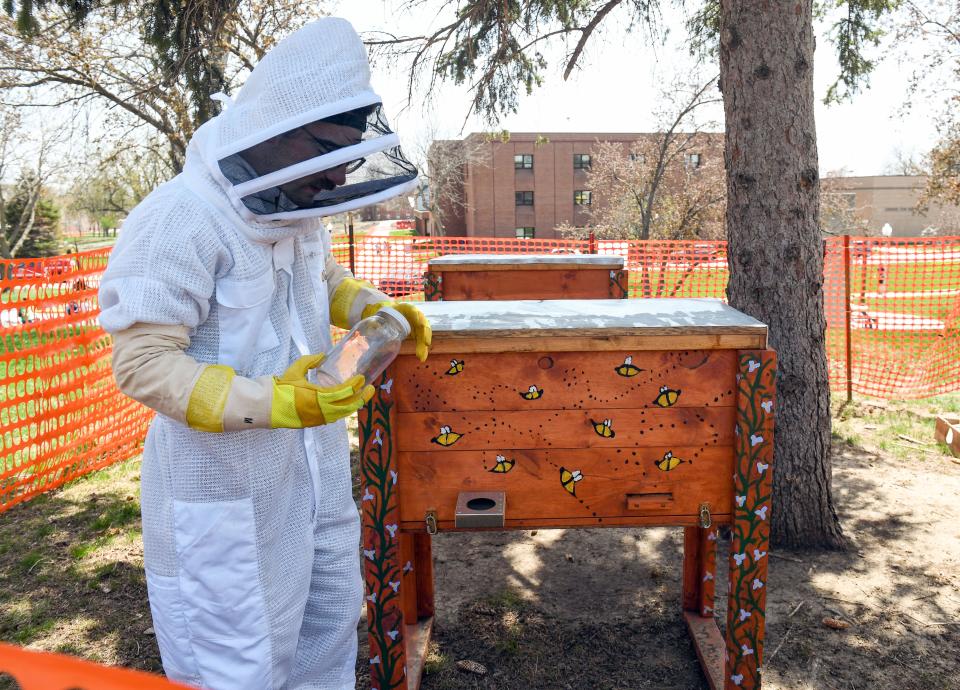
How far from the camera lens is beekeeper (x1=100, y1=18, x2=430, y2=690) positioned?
170 centimetres

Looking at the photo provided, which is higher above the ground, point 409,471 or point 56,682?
point 56,682

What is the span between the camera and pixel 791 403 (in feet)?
12.6

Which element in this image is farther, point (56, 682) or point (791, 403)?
point (791, 403)

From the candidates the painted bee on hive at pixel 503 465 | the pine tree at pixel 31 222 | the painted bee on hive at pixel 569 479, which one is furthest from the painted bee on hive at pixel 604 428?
the pine tree at pixel 31 222

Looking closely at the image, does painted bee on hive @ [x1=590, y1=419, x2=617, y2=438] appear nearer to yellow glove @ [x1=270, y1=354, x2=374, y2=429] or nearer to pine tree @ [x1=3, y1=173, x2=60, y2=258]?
yellow glove @ [x1=270, y1=354, x2=374, y2=429]

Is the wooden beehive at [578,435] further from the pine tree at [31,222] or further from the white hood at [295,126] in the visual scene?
the pine tree at [31,222]

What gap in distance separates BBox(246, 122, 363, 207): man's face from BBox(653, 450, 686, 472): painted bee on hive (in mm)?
1318

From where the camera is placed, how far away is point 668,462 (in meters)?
2.25

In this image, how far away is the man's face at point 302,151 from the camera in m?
1.76

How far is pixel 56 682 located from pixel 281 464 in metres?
1.18

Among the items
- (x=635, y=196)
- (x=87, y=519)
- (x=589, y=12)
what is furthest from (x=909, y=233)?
(x=87, y=519)

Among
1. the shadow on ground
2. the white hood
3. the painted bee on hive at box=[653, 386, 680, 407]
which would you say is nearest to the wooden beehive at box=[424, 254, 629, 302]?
the shadow on ground

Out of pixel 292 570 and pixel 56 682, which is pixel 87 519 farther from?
pixel 56 682

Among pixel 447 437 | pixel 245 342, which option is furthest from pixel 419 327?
pixel 245 342
